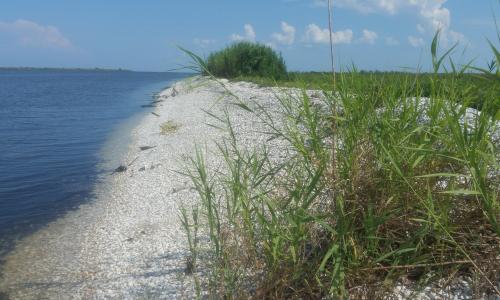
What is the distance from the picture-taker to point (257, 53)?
25688 mm

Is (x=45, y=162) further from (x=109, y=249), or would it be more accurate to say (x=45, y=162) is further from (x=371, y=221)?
(x=371, y=221)

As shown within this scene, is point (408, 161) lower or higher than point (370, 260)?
higher

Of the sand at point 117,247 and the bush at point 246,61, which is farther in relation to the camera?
the bush at point 246,61

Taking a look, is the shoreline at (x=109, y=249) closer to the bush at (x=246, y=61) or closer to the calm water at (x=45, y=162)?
the calm water at (x=45, y=162)

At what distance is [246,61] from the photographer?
25.9m

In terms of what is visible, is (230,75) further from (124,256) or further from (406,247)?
(406,247)

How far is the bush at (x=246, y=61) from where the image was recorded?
81.8 ft

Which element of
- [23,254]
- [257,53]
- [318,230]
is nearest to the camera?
[318,230]

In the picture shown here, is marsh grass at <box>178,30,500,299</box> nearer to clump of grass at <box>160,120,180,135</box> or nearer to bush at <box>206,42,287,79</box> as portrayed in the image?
clump of grass at <box>160,120,180,135</box>

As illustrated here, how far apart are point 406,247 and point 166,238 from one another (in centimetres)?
279

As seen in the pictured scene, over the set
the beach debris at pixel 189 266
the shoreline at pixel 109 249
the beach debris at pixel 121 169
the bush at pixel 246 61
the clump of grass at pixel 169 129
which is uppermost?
the bush at pixel 246 61

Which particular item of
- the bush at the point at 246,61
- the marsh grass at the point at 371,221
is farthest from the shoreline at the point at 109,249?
the bush at the point at 246,61

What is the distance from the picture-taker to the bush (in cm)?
2493

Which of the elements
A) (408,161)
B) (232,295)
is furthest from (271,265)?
(408,161)
